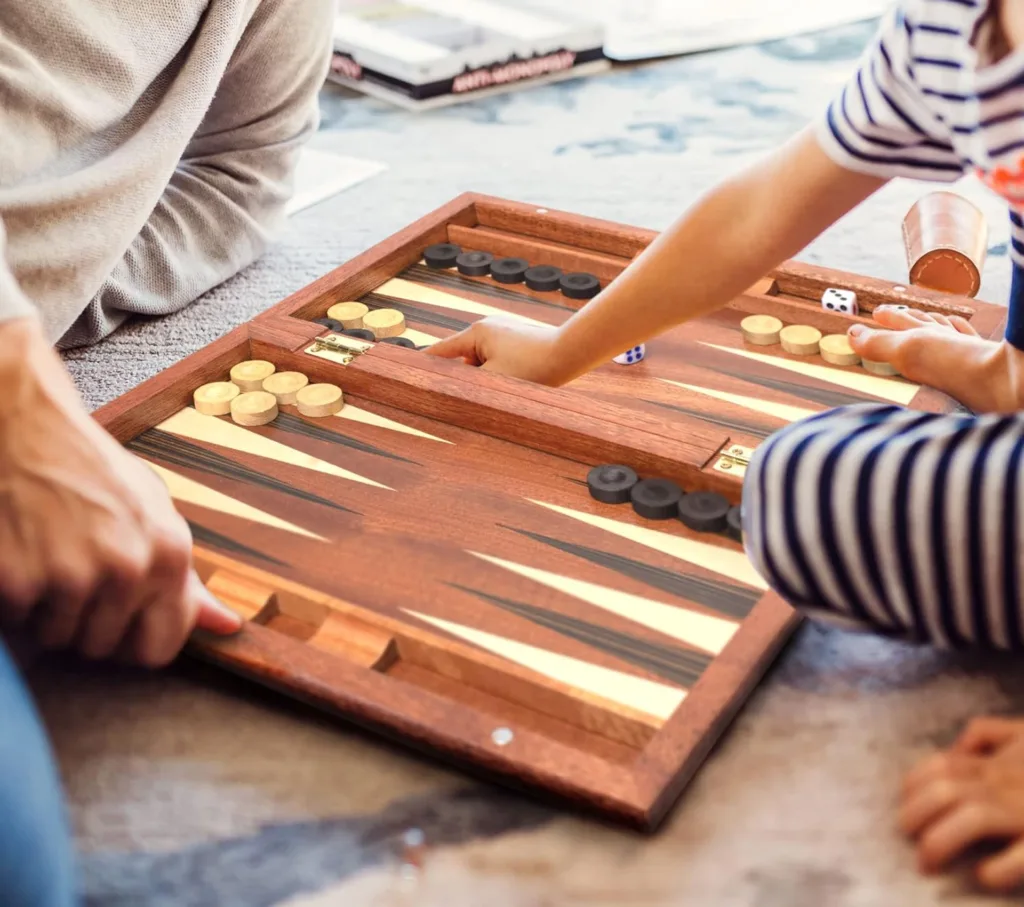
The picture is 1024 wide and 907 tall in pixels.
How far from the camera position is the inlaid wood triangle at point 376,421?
3.71 ft

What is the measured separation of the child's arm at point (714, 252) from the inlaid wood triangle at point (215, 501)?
290 millimetres

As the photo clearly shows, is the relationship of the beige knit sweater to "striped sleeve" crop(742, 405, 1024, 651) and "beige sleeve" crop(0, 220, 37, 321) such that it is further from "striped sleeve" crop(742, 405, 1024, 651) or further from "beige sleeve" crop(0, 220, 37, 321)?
"striped sleeve" crop(742, 405, 1024, 651)

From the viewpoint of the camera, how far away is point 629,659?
2.84 ft

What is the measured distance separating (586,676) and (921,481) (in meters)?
0.27

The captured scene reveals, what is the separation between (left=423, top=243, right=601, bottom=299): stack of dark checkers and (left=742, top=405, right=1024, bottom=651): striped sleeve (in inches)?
24.0

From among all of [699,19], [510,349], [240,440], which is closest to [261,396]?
[240,440]

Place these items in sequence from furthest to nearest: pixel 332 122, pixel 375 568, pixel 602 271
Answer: pixel 332 122, pixel 602 271, pixel 375 568

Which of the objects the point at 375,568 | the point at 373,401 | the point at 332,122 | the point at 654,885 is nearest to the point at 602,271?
the point at 373,401

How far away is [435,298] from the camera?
4.60 feet

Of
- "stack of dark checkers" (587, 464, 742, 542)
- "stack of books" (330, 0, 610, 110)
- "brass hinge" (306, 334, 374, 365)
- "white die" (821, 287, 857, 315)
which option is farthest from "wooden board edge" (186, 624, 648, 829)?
"stack of books" (330, 0, 610, 110)

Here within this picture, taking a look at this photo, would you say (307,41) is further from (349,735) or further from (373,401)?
(349,735)

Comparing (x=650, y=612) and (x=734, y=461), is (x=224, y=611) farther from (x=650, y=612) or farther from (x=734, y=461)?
(x=734, y=461)

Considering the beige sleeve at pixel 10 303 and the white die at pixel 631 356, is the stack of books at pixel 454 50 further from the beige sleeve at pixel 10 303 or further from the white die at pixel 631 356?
the beige sleeve at pixel 10 303

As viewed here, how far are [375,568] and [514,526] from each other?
124 mm
